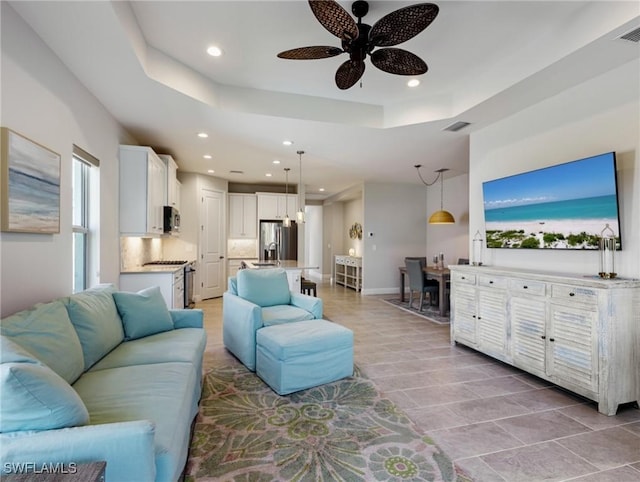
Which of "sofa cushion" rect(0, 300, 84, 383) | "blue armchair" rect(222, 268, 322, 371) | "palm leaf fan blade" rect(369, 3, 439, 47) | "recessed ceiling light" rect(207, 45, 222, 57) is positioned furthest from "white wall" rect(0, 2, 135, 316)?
"palm leaf fan blade" rect(369, 3, 439, 47)

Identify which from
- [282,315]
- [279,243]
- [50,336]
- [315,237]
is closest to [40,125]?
[50,336]

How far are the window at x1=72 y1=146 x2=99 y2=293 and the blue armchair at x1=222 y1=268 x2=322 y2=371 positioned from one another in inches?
56.9

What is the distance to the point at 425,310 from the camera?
20.2 feet

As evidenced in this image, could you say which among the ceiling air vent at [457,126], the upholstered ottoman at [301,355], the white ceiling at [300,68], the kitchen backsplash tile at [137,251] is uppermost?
the white ceiling at [300,68]

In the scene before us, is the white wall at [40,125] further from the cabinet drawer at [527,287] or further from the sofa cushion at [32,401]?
the cabinet drawer at [527,287]

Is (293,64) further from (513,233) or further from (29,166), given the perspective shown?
(513,233)

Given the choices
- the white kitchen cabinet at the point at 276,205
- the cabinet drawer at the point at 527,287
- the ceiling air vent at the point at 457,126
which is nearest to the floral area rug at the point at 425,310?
the cabinet drawer at the point at 527,287

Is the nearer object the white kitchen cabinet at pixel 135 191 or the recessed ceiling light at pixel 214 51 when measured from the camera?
the recessed ceiling light at pixel 214 51

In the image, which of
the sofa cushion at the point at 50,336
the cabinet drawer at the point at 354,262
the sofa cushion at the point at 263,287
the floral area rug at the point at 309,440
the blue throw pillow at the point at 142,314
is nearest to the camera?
the sofa cushion at the point at 50,336

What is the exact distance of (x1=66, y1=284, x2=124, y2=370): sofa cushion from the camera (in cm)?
204

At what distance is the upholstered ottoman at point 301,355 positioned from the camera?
2742mm

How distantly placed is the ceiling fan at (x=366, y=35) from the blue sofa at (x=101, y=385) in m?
2.21

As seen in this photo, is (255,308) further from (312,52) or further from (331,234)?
(331,234)

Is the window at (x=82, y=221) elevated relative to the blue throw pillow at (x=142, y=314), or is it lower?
elevated
